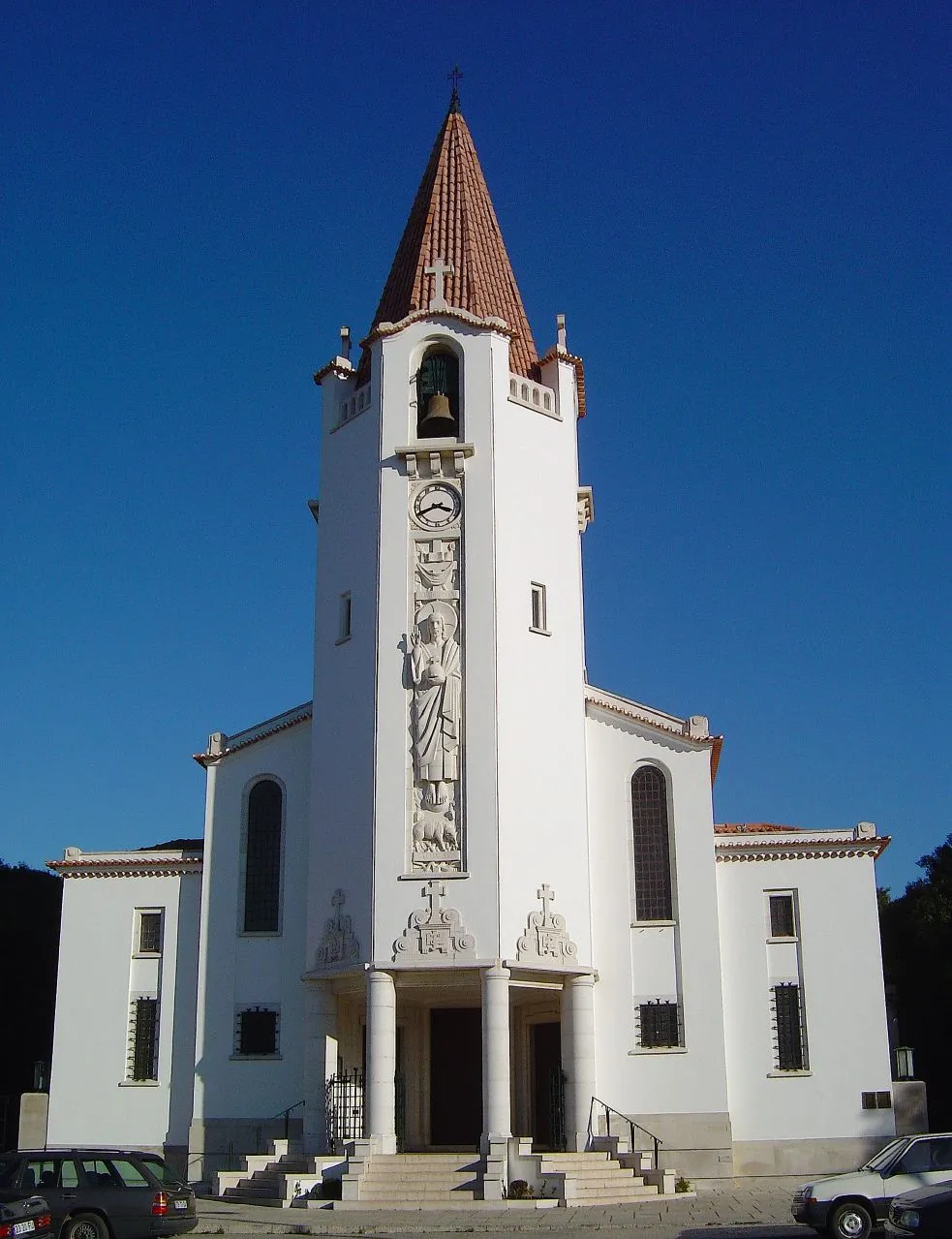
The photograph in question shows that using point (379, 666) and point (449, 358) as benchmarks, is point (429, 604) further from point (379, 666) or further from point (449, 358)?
point (449, 358)

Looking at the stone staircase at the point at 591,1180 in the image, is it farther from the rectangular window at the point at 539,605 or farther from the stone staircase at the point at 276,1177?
the rectangular window at the point at 539,605

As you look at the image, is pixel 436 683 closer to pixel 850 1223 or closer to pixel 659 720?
pixel 659 720

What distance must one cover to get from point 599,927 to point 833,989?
18.2 feet

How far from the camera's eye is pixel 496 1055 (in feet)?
91.1

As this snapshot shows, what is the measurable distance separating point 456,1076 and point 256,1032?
482 centimetres

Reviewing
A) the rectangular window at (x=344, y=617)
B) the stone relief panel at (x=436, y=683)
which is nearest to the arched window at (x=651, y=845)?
the stone relief panel at (x=436, y=683)

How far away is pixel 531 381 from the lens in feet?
111

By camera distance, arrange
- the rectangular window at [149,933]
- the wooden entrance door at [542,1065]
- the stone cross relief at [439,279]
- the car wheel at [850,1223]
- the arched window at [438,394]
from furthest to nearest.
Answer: the rectangular window at [149,933] < the stone cross relief at [439,279] < the arched window at [438,394] < the wooden entrance door at [542,1065] < the car wheel at [850,1223]

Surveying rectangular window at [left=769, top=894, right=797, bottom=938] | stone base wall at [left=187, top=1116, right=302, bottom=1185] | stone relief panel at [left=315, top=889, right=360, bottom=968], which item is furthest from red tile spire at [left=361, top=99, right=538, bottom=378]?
stone base wall at [left=187, top=1116, right=302, bottom=1185]

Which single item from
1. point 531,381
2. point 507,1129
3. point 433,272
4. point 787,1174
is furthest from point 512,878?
point 433,272

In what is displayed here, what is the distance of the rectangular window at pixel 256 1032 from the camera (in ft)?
105

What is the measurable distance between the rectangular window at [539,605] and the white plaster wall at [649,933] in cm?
286

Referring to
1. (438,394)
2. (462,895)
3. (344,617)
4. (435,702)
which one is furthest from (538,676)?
(438,394)

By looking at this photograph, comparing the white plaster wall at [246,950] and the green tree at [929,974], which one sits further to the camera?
the green tree at [929,974]
